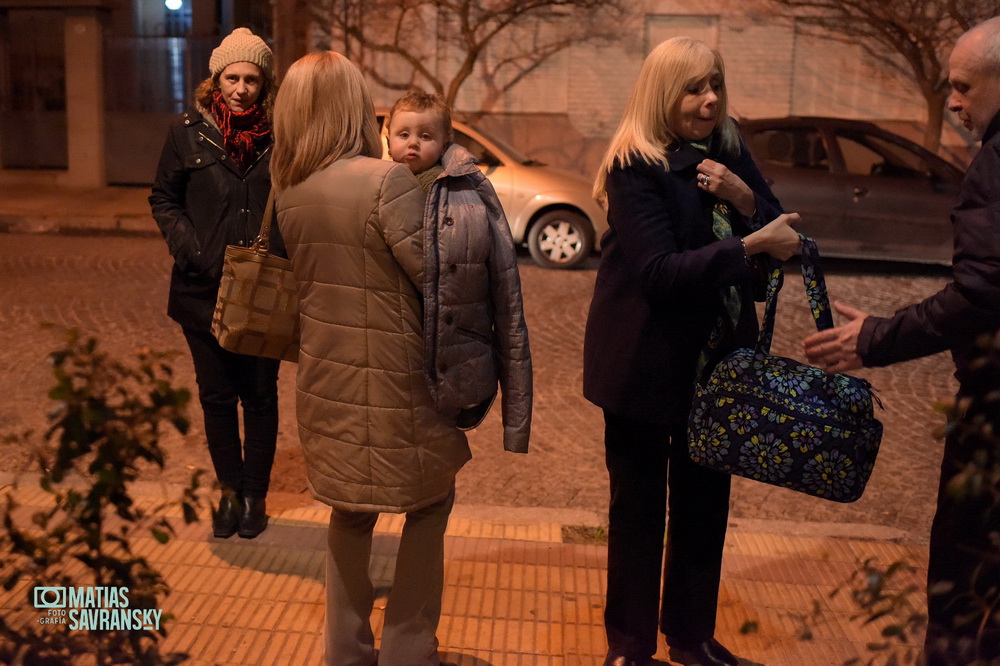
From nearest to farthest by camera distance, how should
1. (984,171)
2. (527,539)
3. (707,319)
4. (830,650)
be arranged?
(984,171) → (707,319) → (830,650) → (527,539)

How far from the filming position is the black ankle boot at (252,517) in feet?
14.4

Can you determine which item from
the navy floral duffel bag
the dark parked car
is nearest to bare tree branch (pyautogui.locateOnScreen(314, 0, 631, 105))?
the dark parked car

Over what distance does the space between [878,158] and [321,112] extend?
998 cm

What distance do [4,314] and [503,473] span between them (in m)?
4.79

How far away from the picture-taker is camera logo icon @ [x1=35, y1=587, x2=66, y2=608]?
224 centimetres

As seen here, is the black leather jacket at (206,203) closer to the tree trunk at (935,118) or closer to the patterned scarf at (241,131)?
the patterned scarf at (241,131)

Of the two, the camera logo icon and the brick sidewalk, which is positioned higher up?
the camera logo icon

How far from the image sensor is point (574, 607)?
153 inches

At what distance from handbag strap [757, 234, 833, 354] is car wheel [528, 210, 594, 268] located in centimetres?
826

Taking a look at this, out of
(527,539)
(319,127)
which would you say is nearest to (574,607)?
(527,539)

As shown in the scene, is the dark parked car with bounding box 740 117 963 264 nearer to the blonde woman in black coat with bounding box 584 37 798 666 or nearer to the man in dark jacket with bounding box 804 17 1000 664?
the blonde woman in black coat with bounding box 584 37 798 666

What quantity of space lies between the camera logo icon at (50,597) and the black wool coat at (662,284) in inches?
64.5

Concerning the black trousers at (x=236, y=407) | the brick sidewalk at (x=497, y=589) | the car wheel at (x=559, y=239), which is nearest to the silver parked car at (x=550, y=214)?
the car wheel at (x=559, y=239)

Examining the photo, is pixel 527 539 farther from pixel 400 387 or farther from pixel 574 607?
pixel 400 387
